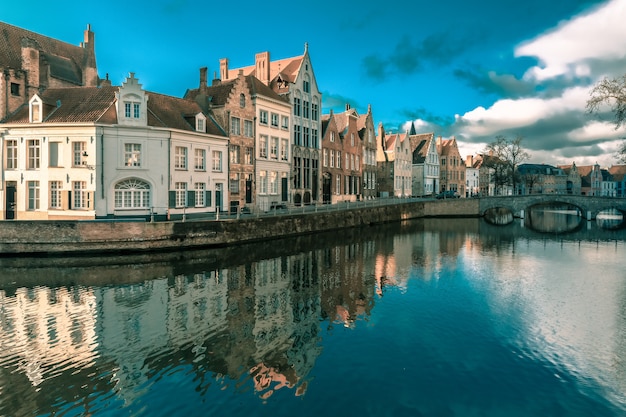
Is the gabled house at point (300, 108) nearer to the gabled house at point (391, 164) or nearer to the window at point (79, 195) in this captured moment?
the window at point (79, 195)

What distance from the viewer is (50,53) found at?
39906 millimetres

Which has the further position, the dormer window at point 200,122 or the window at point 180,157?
the dormer window at point 200,122

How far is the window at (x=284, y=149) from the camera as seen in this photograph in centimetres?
4603

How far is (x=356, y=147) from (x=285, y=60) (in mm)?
17468

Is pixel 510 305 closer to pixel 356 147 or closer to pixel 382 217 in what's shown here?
pixel 382 217

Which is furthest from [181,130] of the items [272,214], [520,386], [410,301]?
[520,386]

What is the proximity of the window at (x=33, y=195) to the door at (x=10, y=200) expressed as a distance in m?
1.31

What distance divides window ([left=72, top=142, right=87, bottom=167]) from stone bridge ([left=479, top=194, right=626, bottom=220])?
5811 centimetres

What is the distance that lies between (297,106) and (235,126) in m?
12.2

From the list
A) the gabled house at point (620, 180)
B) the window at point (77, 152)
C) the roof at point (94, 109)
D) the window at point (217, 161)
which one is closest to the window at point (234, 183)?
the window at point (217, 161)

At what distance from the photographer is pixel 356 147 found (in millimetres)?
62031

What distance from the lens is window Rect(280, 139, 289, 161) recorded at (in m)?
46.0

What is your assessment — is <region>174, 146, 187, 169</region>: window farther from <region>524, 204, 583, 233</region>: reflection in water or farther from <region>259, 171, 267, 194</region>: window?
<region>524, 204, 583, 233</region>: reflection in water

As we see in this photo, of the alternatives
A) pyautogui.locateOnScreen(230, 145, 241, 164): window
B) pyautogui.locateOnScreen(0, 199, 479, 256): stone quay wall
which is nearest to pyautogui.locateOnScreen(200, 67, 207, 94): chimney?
pyautogui.locateOnScreen(230, 145, 241, 164): window
